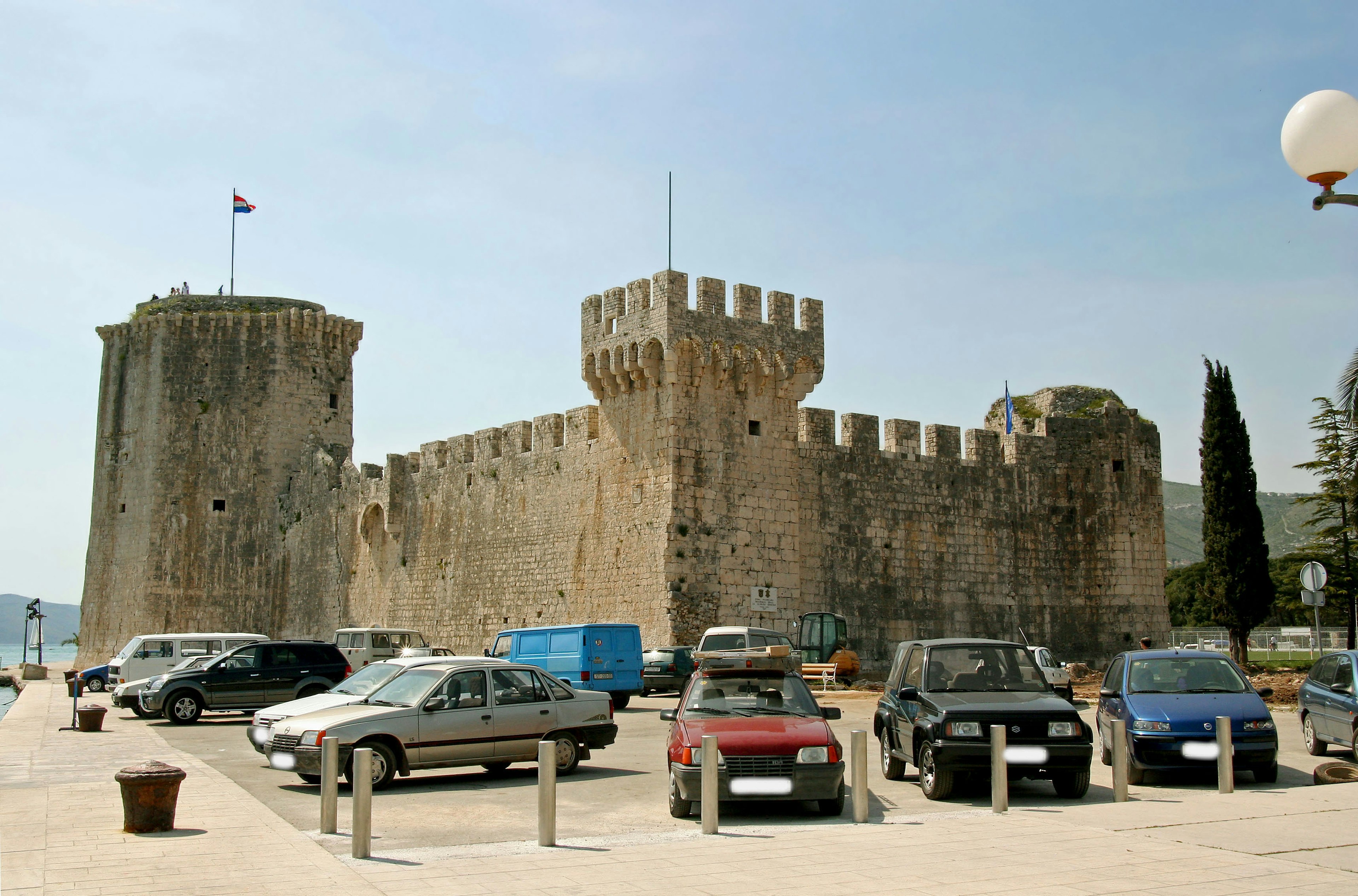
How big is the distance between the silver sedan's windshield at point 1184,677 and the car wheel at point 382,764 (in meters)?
7.23

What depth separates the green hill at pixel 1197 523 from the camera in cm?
14450

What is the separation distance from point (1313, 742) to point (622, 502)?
539 inches

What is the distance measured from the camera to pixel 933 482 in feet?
87.5

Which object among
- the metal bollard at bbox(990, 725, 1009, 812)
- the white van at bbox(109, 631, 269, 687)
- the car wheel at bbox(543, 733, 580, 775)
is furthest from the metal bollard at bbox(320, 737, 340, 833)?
the white van at bbox(109, 631, 269, 687)

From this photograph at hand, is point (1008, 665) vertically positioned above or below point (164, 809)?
above

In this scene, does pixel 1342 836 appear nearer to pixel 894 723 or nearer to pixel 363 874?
pixel 894 723

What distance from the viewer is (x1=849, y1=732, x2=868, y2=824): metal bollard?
9023 mm

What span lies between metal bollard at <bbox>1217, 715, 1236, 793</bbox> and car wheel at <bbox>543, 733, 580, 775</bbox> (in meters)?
6.16

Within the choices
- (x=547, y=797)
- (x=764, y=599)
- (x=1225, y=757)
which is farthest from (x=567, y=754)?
(x=764, y=599)

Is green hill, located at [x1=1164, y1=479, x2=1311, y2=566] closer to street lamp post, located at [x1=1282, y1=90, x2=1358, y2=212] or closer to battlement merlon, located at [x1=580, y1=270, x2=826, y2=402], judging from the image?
battlement merlon, located at [x1=580, y1=270, x2=826, y2=402]

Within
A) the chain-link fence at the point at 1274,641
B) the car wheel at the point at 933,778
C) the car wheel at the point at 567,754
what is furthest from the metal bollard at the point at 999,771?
the chain-link fence at the point at 1274,641

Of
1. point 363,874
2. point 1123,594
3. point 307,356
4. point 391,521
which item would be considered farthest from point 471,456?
point 363,874

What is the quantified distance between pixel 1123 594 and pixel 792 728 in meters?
20.4

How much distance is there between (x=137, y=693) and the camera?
19906mm
